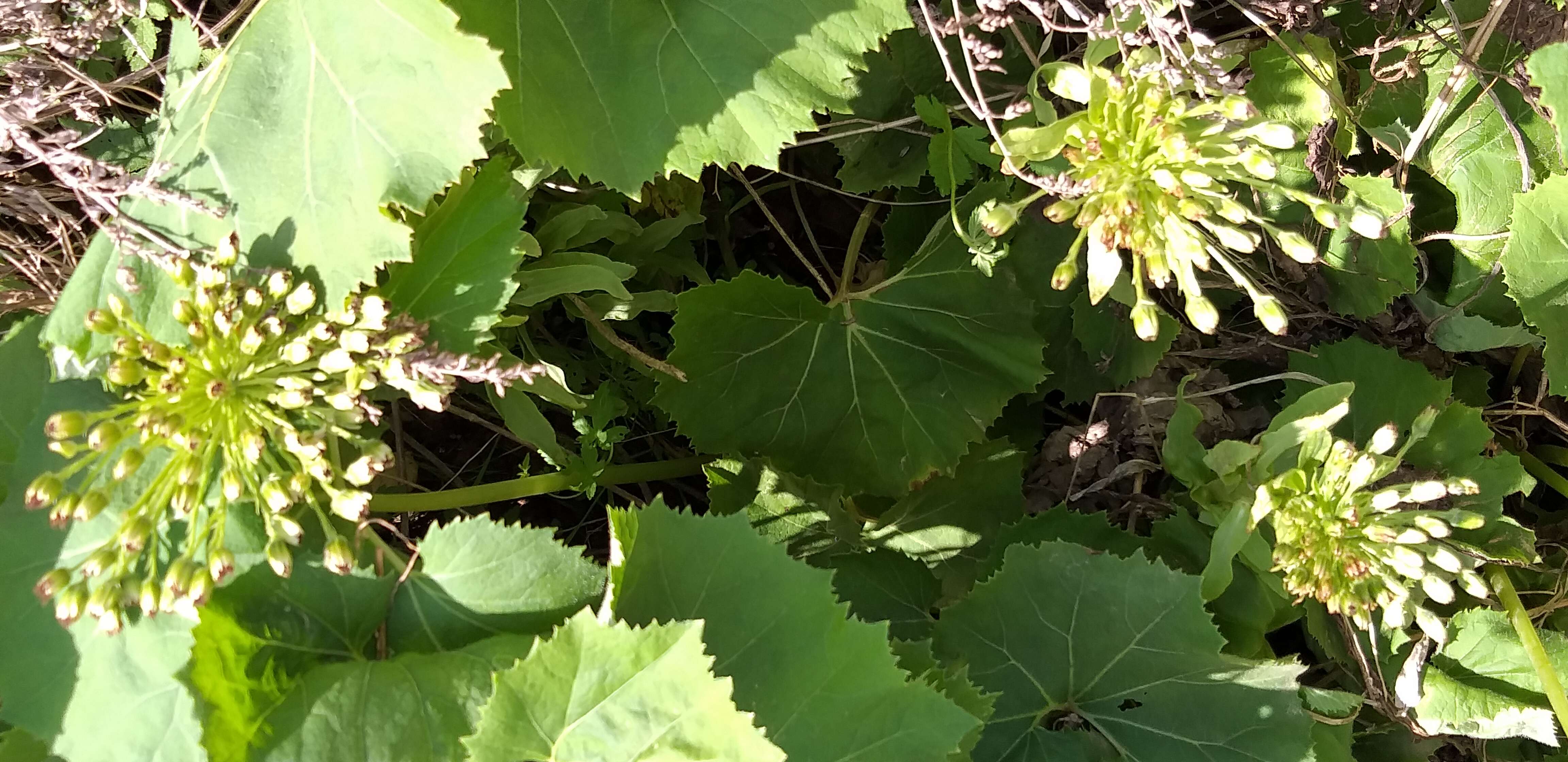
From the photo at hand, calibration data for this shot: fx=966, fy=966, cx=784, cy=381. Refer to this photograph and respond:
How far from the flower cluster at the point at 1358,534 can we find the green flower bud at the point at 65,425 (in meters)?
1.89

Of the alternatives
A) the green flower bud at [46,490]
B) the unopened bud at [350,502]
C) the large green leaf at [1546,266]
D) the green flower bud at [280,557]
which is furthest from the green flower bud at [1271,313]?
the green flower bud at [46,490]

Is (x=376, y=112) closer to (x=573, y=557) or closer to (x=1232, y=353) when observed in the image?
(x=573, y=557)

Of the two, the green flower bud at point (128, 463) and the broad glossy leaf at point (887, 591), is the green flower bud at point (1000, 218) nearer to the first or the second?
the broad glossy leaf at point (887, 591)

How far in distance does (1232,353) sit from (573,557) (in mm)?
1576

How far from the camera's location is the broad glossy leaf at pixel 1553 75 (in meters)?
1.79

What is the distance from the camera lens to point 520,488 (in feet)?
6.28

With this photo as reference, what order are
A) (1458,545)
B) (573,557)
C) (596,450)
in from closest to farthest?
(573,557)
(1458,545)
(596,450)

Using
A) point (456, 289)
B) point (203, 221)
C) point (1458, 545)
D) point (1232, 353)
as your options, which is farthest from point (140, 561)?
point (1458, 545)

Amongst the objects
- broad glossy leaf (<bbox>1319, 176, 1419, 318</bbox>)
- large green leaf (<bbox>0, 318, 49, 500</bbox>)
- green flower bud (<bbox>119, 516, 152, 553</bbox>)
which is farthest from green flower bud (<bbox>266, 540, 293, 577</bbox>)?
broad glossy leaf (<bbox>1319, 176, 1419, 318</bbox>)

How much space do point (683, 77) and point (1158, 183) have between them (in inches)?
30.5

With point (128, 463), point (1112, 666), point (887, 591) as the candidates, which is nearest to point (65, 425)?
point (128, 463)

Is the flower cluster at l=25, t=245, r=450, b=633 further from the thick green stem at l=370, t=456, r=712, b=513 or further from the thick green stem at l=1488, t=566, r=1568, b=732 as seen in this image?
the thick green stem at l=1488, t=566, r=1568, b=732

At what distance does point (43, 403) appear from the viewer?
1.65 metres

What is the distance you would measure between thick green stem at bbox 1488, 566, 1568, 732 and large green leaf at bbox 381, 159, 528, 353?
2.03 meters
